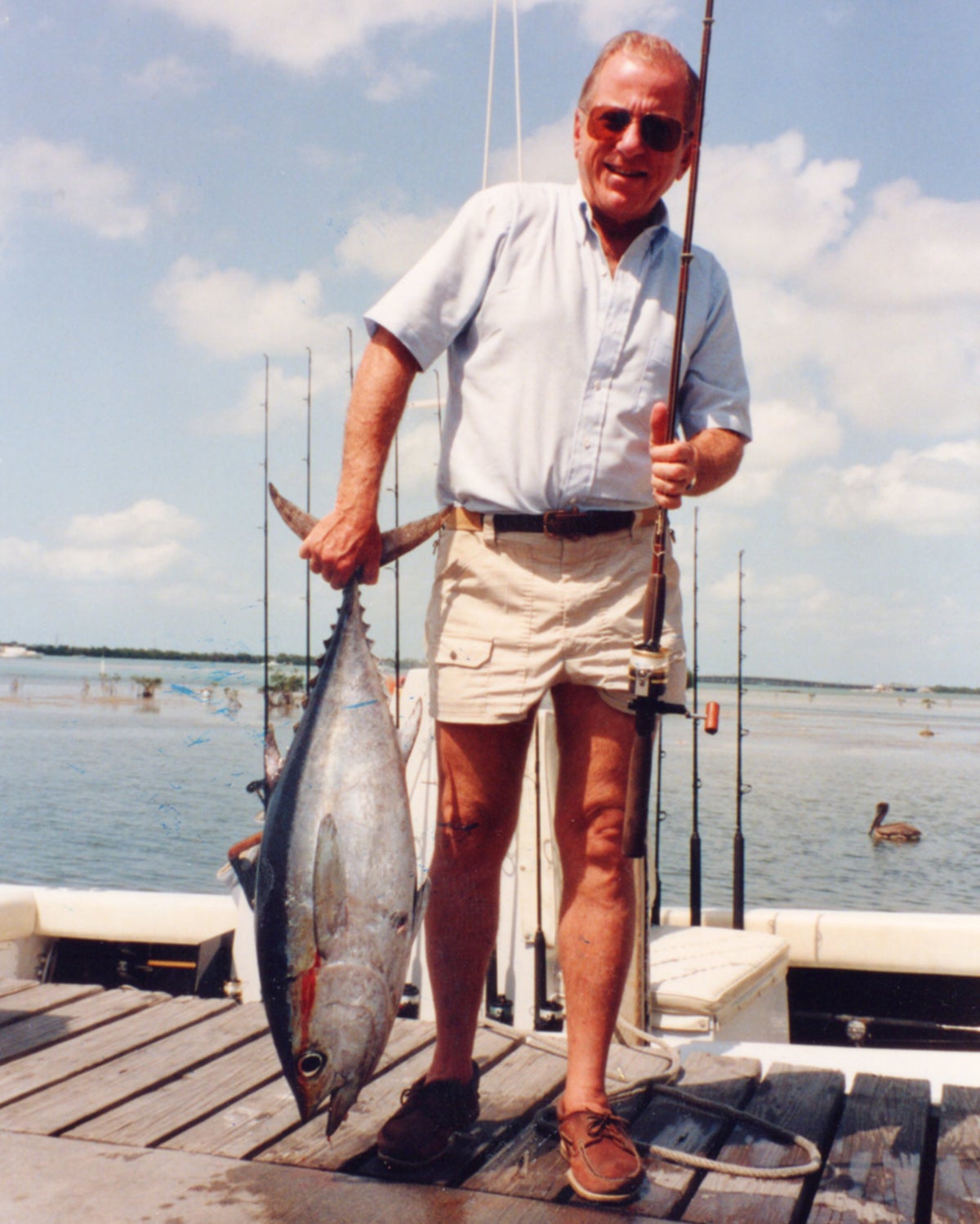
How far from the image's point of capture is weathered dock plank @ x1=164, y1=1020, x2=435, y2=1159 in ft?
6.36

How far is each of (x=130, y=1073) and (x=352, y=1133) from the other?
0.61 meters

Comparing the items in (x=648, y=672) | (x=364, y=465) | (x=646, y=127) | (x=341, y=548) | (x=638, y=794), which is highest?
(x=646, y=127)

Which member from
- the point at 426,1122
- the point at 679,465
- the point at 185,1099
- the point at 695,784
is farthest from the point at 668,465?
the point at 695,784

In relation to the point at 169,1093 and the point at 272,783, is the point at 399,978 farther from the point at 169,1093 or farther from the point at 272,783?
the point at 169,1093

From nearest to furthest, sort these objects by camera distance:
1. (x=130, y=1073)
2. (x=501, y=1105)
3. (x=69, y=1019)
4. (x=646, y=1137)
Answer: (x=646, y=1137)
(x=501, y=1105)
(x=130, y=1073)
(x=69, y=1019)

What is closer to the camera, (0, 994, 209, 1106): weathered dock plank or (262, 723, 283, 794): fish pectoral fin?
(262, 723, 283, 794): fish pectoral fin

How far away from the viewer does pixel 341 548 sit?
178 cm

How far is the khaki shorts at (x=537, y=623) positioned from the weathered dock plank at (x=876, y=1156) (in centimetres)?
89

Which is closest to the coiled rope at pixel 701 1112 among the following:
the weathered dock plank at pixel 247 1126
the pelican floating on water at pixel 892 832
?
the weathered dock plank at pixel 247 1126

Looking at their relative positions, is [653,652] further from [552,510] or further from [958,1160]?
[958,1160]

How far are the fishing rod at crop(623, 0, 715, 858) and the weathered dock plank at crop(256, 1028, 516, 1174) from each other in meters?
Result: 0.73

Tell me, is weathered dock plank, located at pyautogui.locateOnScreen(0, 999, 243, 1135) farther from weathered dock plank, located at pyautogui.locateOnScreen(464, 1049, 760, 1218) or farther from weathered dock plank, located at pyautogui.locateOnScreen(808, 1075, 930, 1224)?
weathered dock plank, located at pyautogui.locateOnScreen(808, 1075, 930, 1224)

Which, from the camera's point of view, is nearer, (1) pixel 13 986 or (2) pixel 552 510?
(2) pixel 552 510

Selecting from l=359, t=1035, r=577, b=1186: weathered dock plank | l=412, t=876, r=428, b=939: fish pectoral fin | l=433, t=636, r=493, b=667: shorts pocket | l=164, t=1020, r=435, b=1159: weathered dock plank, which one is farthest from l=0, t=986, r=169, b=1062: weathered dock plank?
l=433, t=636, r=493, b=667: shorts pocket
